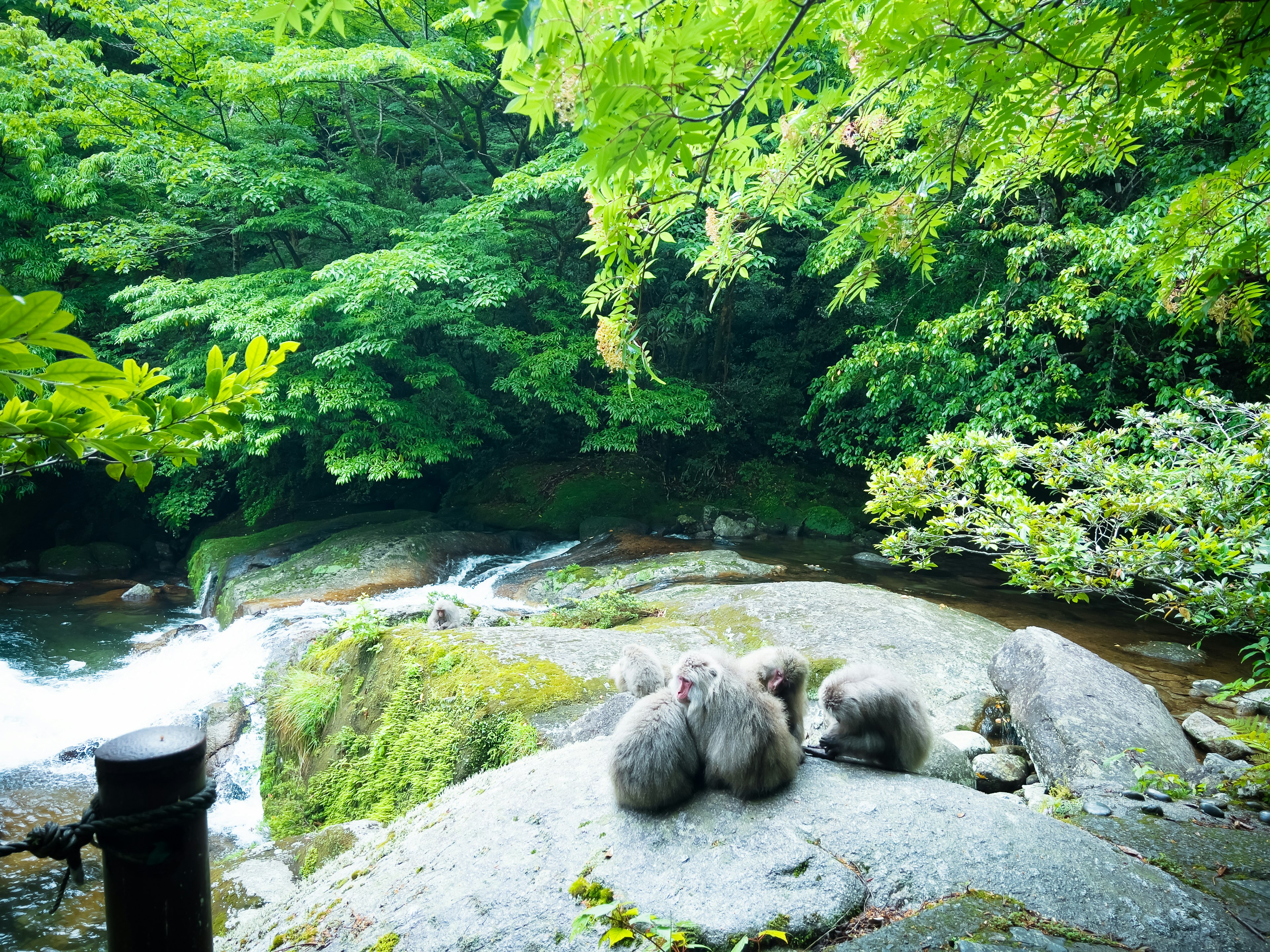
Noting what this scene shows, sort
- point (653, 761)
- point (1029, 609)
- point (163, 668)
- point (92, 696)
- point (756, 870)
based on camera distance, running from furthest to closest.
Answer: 1. point (1029, 609)
2. point (163, 668)
3. point (92, 696)
4. point (653, 761)
5. point (756, 870)

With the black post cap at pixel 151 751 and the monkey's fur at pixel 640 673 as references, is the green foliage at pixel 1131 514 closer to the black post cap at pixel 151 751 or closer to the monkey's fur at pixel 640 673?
the monkey's fur at pixel 640 673

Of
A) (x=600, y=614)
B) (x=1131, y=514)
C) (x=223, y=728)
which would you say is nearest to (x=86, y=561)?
(x=223, y=728)

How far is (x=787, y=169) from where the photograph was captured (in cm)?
276

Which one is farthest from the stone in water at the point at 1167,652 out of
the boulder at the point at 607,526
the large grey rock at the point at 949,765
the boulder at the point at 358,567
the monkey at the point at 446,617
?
the boulder at the point at 358,567

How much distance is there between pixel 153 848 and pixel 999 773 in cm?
523

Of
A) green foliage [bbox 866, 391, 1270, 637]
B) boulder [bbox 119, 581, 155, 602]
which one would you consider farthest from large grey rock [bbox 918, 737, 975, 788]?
boulder [bbox 119, 581, 155, 602]

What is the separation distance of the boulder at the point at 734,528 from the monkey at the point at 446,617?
27.4 feet

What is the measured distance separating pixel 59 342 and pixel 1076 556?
4.37m

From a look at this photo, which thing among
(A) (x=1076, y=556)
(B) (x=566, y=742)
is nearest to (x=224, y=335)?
(B) (x=566, y=742)

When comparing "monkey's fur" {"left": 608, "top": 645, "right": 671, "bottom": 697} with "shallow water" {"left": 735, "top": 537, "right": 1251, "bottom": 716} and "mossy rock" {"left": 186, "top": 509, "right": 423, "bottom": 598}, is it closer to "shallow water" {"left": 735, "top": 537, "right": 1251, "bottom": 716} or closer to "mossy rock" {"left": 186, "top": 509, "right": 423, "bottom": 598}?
"shallow water" {"left": 735, "top": 537, "right": 1251, "bottom": 716}

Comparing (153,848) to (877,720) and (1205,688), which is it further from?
(1205,688)

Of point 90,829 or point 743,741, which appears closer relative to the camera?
point 90,829

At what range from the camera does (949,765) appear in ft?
15.2

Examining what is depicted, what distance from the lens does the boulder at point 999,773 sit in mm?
4828
